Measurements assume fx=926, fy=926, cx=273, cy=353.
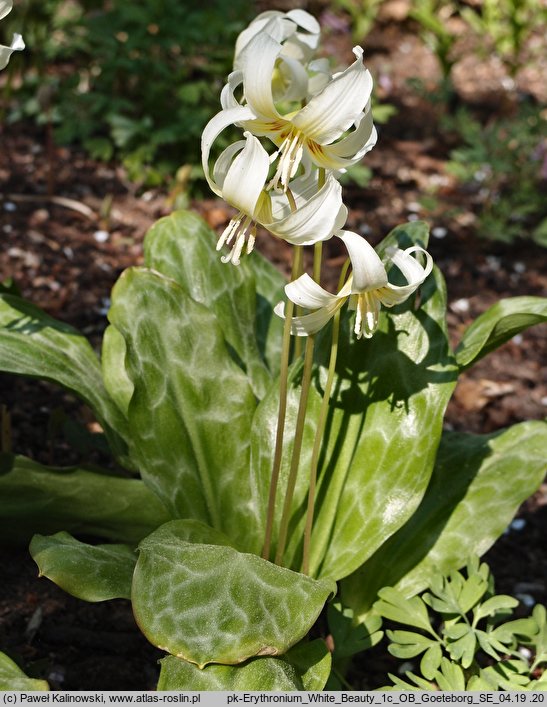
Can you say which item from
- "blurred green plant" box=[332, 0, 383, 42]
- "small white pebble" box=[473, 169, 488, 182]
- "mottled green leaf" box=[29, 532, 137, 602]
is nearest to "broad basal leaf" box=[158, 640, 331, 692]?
"mottled green leaf" box=[29, 532, 137, 602]

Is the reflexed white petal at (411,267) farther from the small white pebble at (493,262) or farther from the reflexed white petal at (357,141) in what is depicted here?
the small white pebble at (493,262)

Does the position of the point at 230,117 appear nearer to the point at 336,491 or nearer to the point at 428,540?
the point at 336,491

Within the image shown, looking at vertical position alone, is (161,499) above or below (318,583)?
below

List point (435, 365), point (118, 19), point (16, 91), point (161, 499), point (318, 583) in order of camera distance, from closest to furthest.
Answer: point (318, 583)
point (435, 365)
point (161, 499)
point (118, 19)
point (16, 91)

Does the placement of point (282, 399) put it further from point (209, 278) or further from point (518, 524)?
point (518, 524)

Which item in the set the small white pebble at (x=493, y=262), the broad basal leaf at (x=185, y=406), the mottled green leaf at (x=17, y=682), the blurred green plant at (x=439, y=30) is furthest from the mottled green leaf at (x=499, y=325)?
the blurred green plant at (x=439, y=30)

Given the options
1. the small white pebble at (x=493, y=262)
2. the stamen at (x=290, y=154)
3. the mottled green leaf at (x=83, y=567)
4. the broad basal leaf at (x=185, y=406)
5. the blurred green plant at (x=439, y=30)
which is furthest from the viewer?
the blurred green plant at (x=439, y=30)

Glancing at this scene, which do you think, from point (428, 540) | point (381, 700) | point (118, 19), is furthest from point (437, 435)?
point (118, 19)

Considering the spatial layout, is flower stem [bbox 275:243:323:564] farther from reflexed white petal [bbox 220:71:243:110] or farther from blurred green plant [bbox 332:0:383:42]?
blurred green plant [bbox 332:0:383:42]
